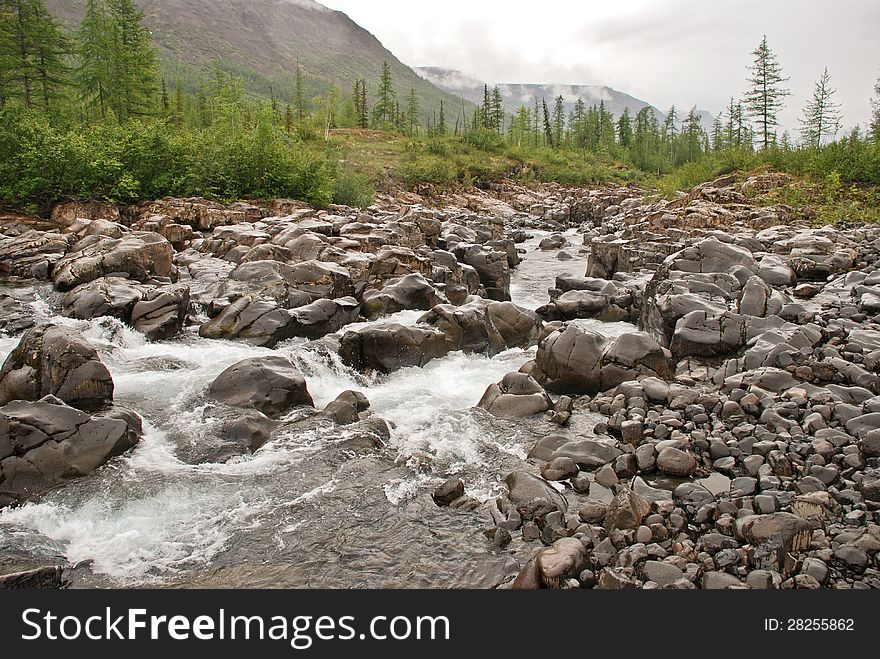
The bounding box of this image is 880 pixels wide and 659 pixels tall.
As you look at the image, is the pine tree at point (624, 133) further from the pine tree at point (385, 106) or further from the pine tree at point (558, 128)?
the pine tree at point (385, 106)

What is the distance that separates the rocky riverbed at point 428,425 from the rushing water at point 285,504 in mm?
39

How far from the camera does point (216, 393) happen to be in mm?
11352

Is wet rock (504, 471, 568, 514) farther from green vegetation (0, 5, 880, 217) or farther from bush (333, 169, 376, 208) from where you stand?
bush (333, 169, 376, 208)

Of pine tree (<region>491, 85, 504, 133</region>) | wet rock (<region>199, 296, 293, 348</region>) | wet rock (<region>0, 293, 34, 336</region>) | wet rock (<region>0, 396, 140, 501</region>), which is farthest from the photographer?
pine tree (<region>491, 85, 504, 133</region>)

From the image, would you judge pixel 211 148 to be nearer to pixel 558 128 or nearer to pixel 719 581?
pixel 719 581

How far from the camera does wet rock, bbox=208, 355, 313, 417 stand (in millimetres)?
10930

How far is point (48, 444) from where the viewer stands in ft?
27.7

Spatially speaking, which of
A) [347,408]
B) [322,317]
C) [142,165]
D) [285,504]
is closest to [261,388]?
[347,408]

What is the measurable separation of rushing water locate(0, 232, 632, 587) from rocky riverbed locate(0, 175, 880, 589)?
1.5 inches

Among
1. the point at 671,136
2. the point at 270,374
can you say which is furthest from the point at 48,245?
the point at 671,136

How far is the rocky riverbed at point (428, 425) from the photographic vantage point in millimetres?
6648

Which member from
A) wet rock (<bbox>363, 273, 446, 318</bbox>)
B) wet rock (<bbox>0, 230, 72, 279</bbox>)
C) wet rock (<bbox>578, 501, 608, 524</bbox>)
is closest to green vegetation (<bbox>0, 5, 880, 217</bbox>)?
wet rock (<bbox>0, 230, 72, 279</bbox>)
